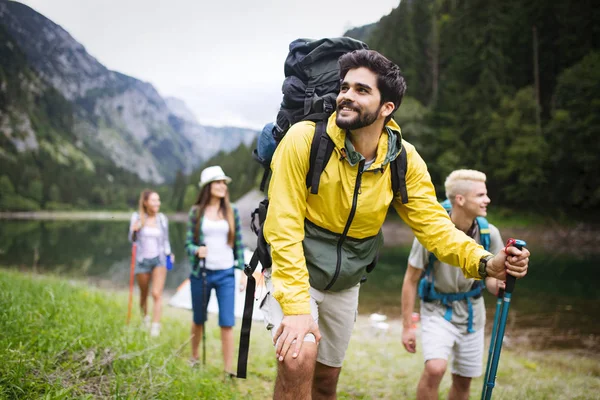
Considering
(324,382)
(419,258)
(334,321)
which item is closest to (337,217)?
(334,321)

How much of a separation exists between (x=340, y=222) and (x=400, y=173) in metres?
0.54

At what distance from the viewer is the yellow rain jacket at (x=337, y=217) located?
247cm

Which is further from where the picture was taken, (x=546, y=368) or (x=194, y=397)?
(x=546, y=368)

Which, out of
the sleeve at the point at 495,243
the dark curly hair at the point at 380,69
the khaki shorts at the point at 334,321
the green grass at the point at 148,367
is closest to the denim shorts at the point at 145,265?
the green grass at the point at 148,367

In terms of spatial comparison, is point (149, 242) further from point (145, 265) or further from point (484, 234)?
point (484, 234)

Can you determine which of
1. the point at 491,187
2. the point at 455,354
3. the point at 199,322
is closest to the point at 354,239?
the point at 455,354

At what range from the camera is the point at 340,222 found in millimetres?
2746

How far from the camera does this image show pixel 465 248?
2.78 m

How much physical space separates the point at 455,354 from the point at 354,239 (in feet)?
7.09

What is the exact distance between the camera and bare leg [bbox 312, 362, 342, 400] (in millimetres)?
3160

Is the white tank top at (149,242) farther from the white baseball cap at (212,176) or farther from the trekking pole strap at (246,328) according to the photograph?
the trekking pole strap at (246,328)

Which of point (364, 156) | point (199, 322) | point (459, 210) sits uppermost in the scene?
point (364, 156)

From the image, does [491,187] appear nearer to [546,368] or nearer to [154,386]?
[546,368]

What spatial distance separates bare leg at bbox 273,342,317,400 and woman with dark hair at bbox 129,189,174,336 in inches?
217
